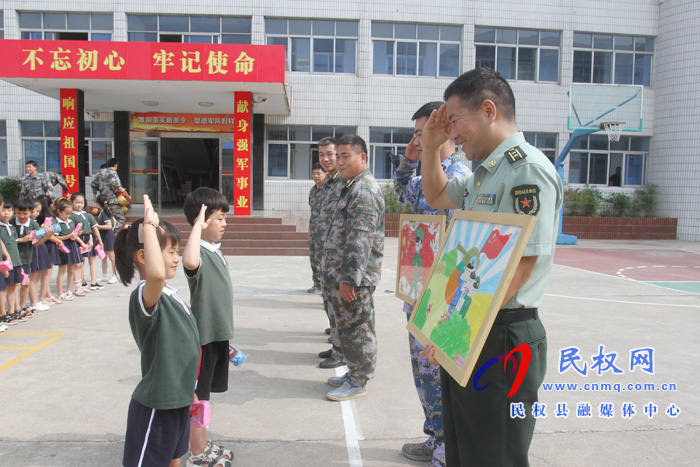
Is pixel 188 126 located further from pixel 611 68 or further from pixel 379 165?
pixel 611 68

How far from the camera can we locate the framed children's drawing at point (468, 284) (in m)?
1.33

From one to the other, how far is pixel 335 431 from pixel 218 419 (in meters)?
0.72

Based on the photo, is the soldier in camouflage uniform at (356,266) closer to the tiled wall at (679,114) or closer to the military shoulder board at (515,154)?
the military shoulder board at (515,154)

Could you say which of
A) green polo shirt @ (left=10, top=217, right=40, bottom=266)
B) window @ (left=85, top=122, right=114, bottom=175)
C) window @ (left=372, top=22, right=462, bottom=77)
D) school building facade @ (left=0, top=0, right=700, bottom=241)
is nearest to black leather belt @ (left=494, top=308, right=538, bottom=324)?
green polo shirt @ (left=10, top=217, right=40, bottom=266)

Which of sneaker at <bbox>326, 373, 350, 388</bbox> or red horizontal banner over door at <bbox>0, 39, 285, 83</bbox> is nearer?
sneaker at <bbox>326, 373, 350, 388</bbox>

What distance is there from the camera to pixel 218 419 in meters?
2.99

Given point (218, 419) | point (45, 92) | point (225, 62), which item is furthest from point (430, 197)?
point (45, 92)

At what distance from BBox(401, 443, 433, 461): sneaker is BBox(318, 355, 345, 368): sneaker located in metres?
1.42

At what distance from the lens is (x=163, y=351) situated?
6.55 feet

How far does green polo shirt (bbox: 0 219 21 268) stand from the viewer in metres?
4.80

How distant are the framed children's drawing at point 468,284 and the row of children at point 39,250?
441cm

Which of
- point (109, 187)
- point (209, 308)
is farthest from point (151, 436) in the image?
point (109, 187)

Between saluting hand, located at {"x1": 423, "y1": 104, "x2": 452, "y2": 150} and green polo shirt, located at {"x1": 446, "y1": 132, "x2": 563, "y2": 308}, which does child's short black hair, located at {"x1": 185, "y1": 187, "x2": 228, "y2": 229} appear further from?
green polo shirt, located at {"x1": 446, "y1": 132, "x2": 563, "y2": 308}

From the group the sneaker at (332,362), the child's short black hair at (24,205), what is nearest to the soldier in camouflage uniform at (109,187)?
the child's short black hair at (24,205)
